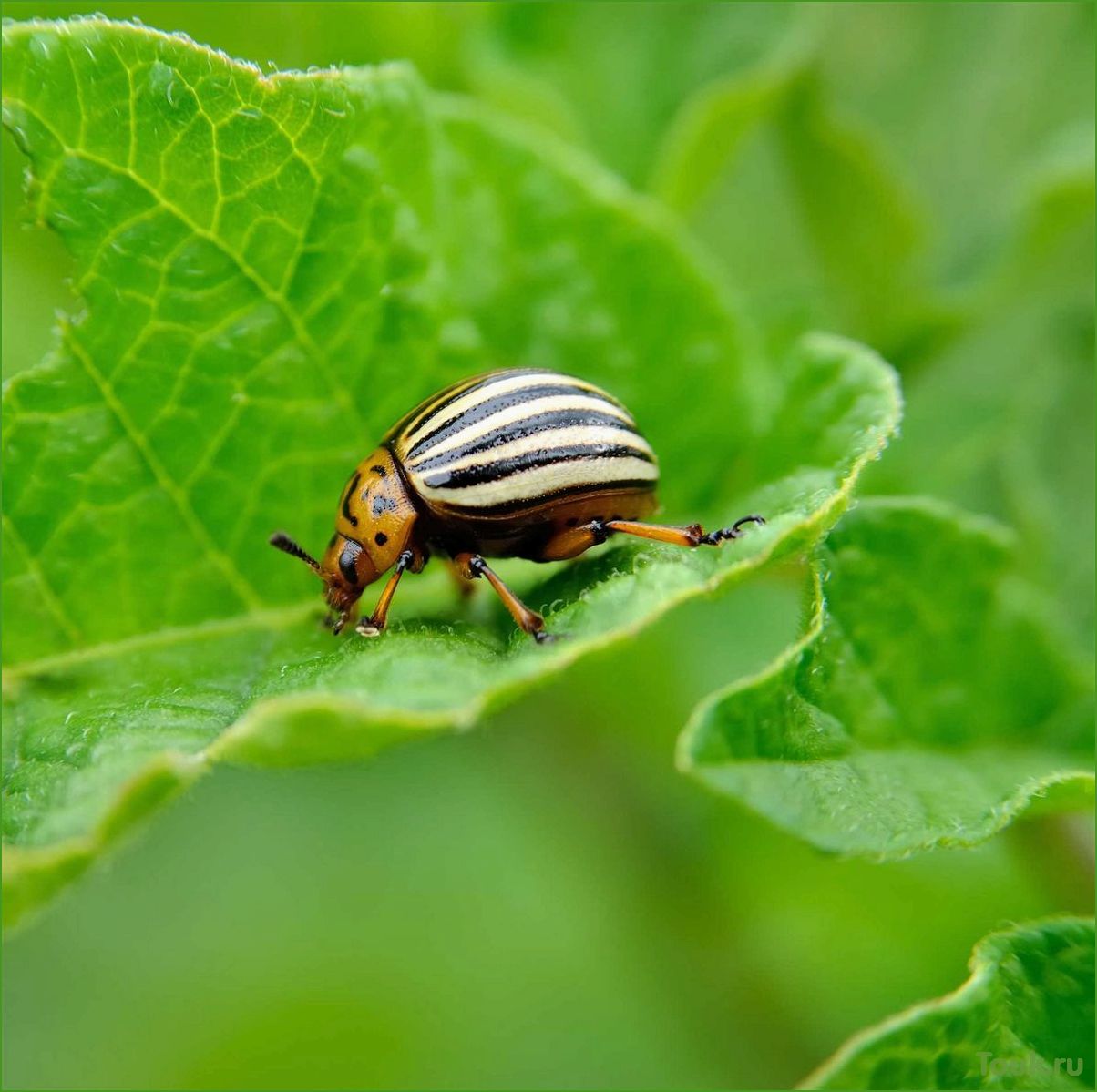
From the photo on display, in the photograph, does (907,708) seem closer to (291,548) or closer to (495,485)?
(495,485)

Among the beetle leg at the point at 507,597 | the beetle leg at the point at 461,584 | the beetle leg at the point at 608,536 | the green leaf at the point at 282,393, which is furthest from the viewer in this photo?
the beetle leg at the point at 461,584

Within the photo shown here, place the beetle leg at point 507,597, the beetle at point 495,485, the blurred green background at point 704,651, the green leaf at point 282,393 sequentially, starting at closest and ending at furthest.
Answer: the green leaf at point 282,393
the beetle leg at point 507,597
the beetle at point 495,485
the blurred green background at point 704,651

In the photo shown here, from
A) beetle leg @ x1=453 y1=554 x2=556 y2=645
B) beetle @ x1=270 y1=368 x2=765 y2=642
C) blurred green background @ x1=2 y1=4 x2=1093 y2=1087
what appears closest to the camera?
beetle leg @ x1=453 y1=554 x2=556 y2=645

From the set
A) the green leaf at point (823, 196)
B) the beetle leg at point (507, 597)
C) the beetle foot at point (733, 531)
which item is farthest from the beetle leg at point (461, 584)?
the green leaf at point (823, 196)

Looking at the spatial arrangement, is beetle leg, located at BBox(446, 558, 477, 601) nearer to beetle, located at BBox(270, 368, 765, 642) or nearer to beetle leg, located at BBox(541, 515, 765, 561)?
beetle, located at BBox(270, 368, 765, 642)

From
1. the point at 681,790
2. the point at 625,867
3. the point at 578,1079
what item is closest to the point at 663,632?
the point at 681,790

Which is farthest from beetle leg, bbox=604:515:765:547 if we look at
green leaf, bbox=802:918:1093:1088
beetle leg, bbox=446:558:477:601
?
green leaf, bbox=802:918:1093:1088

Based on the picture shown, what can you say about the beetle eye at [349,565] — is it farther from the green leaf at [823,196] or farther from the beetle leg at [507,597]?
the green leaf at [823,196]

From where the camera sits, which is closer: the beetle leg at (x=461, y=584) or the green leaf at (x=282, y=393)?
the green leaf at (x=282, y=393)
